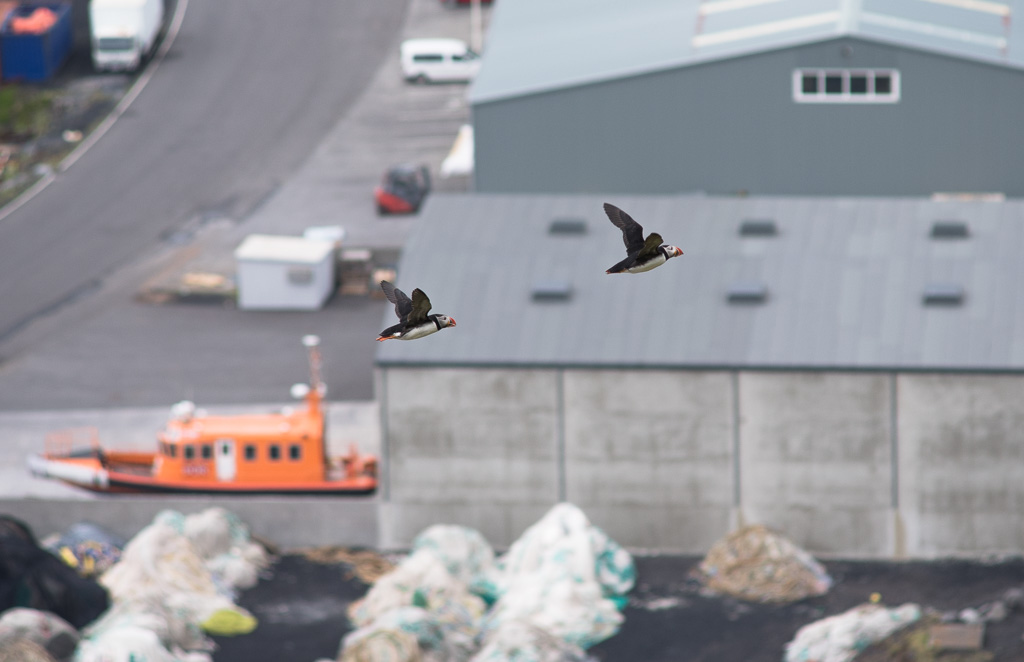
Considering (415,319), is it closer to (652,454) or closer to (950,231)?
(652,454)

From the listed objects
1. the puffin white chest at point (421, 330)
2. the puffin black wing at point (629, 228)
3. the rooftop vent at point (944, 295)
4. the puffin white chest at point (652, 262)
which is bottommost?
the rooftop vent at point (944, 295)

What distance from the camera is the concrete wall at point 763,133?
63.8 m

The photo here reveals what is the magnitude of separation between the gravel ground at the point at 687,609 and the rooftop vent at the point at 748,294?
751 cm

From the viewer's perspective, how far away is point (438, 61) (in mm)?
98250

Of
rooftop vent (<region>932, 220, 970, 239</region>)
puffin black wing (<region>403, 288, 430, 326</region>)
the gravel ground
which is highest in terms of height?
puffin black wing (<region>403, 288, 430, 326</region>)

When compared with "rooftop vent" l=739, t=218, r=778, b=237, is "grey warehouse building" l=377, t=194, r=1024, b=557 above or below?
below

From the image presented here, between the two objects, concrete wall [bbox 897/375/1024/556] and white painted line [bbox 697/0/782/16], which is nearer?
concrete wall [bbox 897/375/1024/556]

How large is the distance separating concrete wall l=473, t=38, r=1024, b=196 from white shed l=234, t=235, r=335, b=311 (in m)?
11.8

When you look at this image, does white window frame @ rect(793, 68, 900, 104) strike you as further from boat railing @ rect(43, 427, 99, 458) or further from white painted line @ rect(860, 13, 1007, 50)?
boat railing @ rect(43, 427, 99, 458)

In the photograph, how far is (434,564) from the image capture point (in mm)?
52031

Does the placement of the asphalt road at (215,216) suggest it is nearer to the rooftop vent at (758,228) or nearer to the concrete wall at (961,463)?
the rooftop vent at (758,228)

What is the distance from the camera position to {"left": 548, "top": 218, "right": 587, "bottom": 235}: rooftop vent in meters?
57.8

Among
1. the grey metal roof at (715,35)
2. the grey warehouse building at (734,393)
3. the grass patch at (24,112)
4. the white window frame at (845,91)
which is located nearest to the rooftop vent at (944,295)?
the grey warehouse building at (734,393)

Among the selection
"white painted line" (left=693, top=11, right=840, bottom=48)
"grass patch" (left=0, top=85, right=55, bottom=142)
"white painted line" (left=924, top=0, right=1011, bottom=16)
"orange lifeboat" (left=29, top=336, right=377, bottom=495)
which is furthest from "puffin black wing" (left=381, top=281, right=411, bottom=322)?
"grass patch" (left=0, top=85, right=55, bottom=142)
